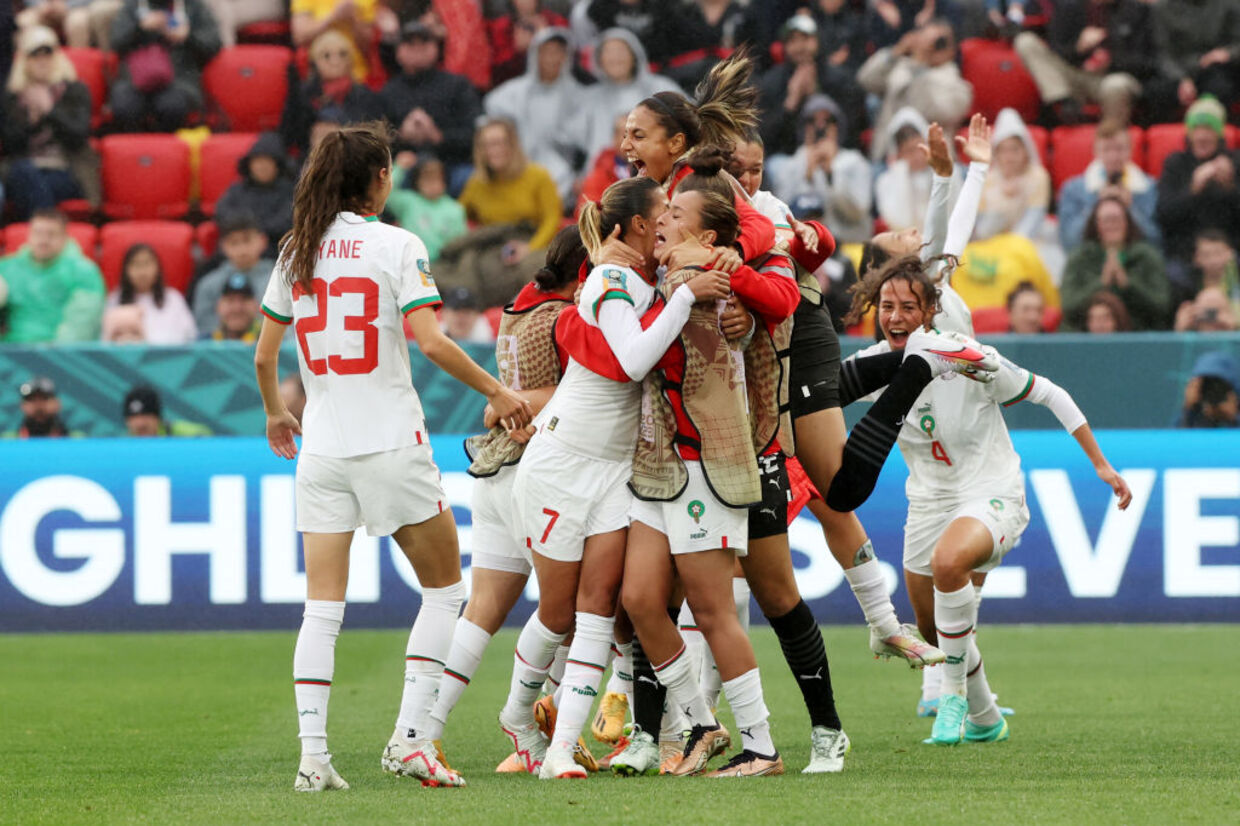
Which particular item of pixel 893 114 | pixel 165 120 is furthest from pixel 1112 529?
pixel 165 120

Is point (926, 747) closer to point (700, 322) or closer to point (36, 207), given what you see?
point (700, 322)

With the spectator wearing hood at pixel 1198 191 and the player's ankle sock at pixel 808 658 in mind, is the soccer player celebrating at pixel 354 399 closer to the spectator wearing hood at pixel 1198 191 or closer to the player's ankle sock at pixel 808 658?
the player's ankle sock at pixel 808 658

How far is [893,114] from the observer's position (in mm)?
14312

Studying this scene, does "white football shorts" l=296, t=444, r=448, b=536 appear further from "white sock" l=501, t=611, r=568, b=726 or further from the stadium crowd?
the stadium crowd

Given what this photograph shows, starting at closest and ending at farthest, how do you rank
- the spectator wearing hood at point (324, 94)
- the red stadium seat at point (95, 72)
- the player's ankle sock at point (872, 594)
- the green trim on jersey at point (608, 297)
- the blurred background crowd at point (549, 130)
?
the green trim on jersey at point (608, 297) < the player's ankle sock at point (872, 594) < the blurred background crowd at point (549, 130) < the spectator wearing hood at point (324, 94) < the red stadium seat at point (95, 72)

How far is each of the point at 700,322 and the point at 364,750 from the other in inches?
87.1

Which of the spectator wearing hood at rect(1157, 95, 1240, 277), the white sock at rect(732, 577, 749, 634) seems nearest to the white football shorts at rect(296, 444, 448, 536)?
the white sock at rect(732, 577, 749, 634)

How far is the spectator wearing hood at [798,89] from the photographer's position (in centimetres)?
1426

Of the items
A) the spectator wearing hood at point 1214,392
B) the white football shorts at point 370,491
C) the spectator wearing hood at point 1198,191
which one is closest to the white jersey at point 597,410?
the white football shorts at point 370,491

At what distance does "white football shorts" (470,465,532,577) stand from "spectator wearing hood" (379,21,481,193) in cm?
840

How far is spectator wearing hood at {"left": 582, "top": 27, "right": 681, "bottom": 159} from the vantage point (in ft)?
46.7

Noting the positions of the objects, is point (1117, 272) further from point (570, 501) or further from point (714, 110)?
point (570, 501)

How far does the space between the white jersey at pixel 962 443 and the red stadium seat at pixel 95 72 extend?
9.89 metres

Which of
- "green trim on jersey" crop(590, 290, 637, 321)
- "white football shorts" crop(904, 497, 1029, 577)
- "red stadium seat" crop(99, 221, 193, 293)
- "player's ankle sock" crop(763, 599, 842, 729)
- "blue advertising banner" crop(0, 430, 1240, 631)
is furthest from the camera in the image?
"red stadium seat" crop(99, 221, 193, 293)
